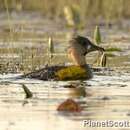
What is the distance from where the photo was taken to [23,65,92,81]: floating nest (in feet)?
32.4

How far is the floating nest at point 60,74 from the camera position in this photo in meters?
9.89

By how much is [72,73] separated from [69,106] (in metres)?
2.26

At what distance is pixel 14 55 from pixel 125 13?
27.7 ft

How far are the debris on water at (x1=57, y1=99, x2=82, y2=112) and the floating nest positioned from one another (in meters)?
2.10

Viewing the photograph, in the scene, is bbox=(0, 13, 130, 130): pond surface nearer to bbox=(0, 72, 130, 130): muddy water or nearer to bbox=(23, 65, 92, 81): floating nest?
bbox=(0, 72, 130, 130): muddy water

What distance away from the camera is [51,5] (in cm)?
2205

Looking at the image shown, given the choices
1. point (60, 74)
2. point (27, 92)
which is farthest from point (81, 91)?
point (60, 74)

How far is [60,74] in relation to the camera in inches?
389

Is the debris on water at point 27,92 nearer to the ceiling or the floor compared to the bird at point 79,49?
nearer to the floor

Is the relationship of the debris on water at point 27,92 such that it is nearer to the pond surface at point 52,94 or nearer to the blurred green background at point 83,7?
the pond surface at point 52,94

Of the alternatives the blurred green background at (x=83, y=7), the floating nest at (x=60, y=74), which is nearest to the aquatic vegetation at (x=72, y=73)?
the floating nest at (x=60, y=74)

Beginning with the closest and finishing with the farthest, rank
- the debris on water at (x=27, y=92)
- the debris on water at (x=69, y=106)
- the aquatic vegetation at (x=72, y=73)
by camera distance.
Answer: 1. the debris on water at (x=69, y=106)
2. the debris on water at (x=27, y=92)
3. the aquatic vegetation at (x=72, y=73)

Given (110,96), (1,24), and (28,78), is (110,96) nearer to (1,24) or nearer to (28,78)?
(28,78)

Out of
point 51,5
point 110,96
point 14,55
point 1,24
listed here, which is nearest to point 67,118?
point 110,96
